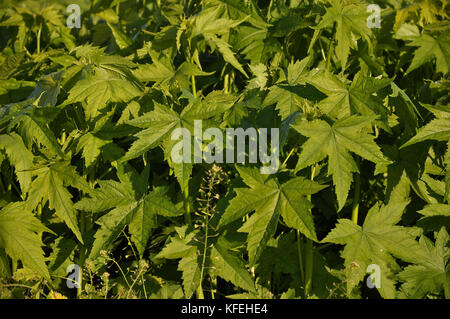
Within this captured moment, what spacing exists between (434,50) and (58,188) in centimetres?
180

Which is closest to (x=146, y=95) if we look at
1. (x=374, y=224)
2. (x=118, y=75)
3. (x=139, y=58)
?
(x=118, y=75)

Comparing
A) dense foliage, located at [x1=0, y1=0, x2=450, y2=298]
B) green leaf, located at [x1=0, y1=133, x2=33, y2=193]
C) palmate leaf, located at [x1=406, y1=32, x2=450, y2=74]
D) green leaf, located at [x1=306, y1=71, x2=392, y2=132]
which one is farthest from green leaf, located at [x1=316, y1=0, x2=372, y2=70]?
green leaf, located at [x1=0, y1=133, x2=33, y2=193]

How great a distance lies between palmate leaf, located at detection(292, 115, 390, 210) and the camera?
1771mm

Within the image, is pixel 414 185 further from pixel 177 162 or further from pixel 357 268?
pixel 177 162

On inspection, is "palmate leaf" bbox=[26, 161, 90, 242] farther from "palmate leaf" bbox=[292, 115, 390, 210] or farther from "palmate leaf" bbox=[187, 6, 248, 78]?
"palmate leaf" bbox=[292, 115, 390, 210]

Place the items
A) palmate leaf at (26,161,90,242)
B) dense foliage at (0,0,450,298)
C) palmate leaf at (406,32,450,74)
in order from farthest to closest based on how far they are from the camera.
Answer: palmate leaf at (406,32,450,74) → palmate leaf at (26,161,90,242) → dense foliage at (0,0,450,298)

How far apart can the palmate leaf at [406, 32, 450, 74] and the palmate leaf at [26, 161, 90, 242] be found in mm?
1602

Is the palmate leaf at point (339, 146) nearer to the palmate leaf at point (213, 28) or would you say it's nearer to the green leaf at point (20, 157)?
the palmate leaf at point (213, 28)

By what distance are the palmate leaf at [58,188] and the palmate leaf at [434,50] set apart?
1602 mm

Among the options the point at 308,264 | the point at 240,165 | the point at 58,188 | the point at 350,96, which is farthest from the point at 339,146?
the point at 58,188

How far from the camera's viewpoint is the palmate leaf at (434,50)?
96.7 inches

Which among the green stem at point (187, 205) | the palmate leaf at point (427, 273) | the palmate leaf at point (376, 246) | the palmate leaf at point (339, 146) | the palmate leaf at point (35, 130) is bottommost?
the palmate leaf at point (427, 273)

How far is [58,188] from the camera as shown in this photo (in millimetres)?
2066

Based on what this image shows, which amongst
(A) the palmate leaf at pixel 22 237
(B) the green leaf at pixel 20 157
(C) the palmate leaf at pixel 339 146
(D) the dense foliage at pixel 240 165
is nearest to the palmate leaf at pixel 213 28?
(D) the dense foliage at pixel 240 165
